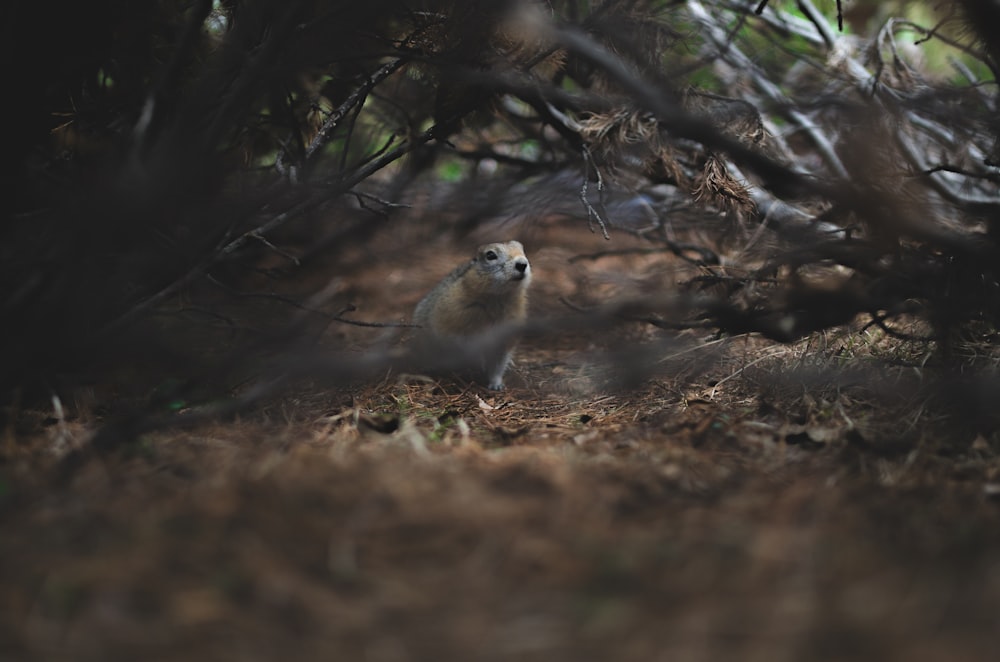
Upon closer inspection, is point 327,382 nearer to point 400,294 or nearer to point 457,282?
point 457,282

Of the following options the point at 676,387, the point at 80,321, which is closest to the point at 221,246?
the point at 80,321

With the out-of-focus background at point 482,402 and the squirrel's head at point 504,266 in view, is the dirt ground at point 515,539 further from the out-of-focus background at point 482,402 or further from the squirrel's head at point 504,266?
the squirrel's head at point 504,266

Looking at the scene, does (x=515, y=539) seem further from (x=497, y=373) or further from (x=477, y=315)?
(x=477, y=315)

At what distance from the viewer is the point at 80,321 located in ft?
7.72

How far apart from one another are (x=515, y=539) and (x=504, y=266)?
289cm

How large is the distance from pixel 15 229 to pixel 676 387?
308 cm

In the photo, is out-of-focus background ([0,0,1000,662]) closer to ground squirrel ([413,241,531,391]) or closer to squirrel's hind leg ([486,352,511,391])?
squirrel's hind leg ([486,352,511,391])

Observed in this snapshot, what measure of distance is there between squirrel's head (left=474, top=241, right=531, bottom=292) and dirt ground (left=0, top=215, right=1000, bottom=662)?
158 centimetres

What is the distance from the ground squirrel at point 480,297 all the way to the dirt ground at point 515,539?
1.59 m

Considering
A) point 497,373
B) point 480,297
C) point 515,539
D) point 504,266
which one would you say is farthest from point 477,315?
point 515,539

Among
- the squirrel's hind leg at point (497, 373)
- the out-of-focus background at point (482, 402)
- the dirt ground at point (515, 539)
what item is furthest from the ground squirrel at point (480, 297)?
the dirt ground at point (515, 539)

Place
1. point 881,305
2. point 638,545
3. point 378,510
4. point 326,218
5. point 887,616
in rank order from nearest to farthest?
point 887,616, point 638,545, point 378,510, point 881,305, point 326,218

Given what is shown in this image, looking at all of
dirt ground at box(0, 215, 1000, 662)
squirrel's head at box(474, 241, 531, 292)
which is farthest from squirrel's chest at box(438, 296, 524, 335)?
dirt ground at box(0, 215, 1000, 662)

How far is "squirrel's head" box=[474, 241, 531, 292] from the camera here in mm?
4547
